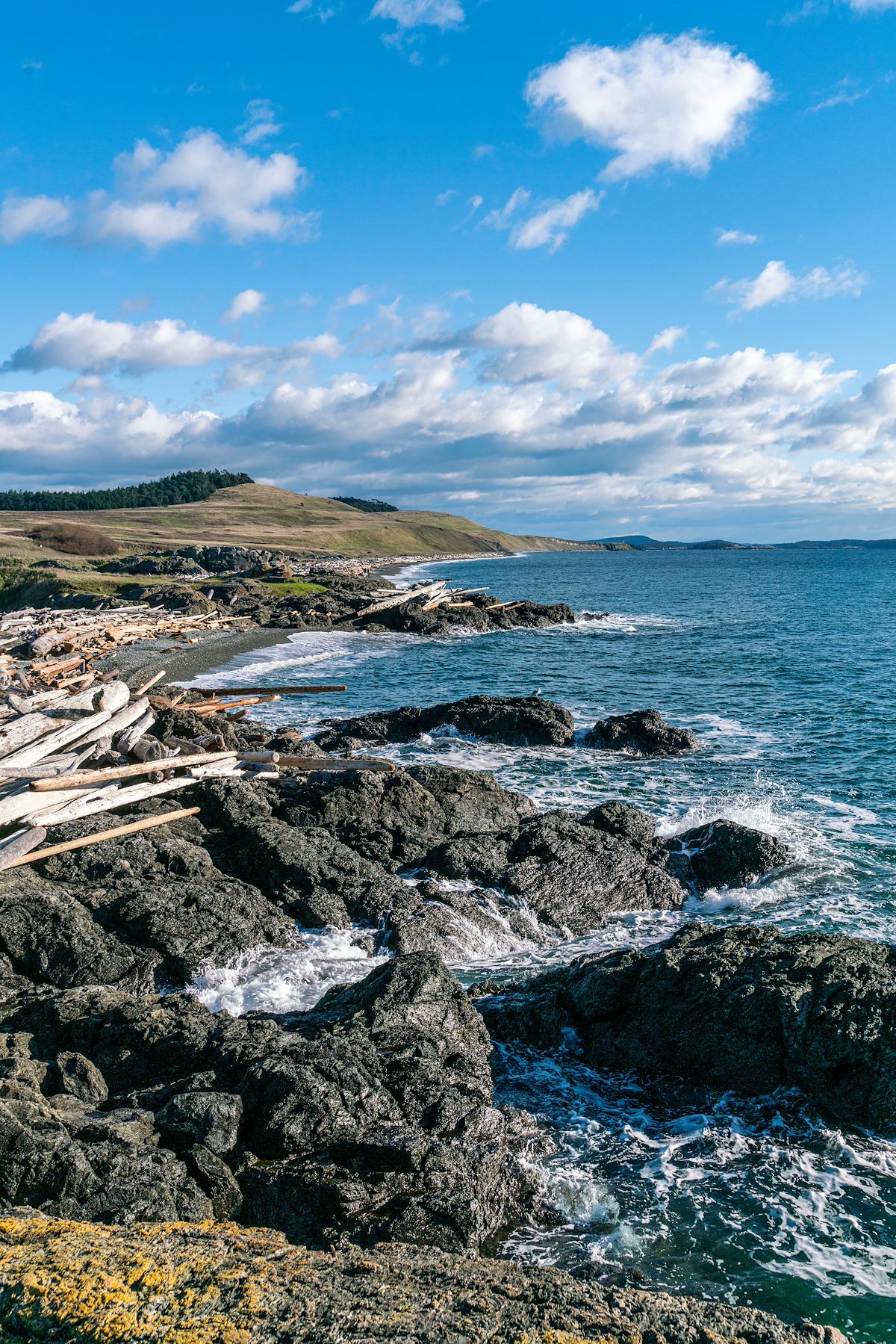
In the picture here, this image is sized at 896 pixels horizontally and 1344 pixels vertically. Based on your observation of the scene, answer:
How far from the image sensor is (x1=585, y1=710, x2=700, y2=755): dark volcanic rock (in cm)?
2447

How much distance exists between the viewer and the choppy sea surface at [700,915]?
21.5ft

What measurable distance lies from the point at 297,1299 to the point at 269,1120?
2.72 meters

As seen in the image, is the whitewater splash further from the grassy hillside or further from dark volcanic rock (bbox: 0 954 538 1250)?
the grassy hillside

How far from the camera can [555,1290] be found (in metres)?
4.72

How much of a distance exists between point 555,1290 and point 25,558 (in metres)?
76.9

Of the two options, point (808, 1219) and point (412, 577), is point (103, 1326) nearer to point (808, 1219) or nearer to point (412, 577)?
point (808, 1219)

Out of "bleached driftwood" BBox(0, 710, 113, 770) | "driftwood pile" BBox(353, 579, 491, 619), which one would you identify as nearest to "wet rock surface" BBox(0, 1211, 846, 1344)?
"bleached driftwood" BBox(0, 710, 113, 770)

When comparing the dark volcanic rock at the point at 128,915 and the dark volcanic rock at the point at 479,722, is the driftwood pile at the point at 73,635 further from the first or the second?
the dark volcanic rock at the point at 128,915

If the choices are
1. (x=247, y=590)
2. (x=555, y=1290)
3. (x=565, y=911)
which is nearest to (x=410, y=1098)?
(x=555, y=1290)

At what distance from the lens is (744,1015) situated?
8.57 metres

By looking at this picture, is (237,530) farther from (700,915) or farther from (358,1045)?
(358,1045)

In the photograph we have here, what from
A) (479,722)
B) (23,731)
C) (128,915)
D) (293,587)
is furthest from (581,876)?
(293,587)

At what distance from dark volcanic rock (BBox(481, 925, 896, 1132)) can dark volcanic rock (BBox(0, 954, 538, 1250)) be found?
1478 millimetres

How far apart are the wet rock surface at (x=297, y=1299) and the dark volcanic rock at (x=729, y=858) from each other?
402 inches
